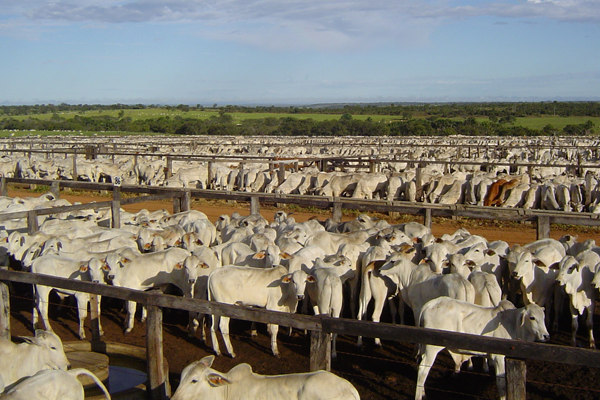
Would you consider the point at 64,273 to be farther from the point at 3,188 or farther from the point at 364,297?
the point at 3,188

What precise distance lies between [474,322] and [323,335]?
263cm

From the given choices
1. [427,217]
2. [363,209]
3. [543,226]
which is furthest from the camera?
[363,209]

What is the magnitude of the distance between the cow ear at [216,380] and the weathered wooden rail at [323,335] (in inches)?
25.1

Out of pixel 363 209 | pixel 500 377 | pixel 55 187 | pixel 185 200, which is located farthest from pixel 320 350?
pixel 55 187

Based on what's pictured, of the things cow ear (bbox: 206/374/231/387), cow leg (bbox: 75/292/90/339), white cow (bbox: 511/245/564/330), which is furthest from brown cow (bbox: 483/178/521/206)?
cow ear (bbox: 206/374/231/387)

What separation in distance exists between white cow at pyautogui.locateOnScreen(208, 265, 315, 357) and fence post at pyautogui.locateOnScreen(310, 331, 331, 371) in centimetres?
303

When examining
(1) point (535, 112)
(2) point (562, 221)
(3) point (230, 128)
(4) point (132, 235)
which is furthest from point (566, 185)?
(1) point (535, 112)

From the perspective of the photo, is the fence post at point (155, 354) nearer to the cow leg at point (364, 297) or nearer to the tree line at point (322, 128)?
the cow leg at point (364, 297)

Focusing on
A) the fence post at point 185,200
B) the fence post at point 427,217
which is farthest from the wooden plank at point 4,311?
the fence post at point 427,217

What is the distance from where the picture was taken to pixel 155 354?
6.12 m

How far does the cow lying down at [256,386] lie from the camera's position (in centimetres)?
496

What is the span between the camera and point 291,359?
27.0 feet

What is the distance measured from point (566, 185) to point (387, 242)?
1288 centimetres

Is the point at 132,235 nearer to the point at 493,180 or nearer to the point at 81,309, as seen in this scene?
the point at 81,309
